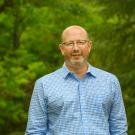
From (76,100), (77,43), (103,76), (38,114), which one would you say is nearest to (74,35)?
(77,43)

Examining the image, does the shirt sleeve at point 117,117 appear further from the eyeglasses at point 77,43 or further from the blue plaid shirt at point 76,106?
the eyeglasses at point 77,43

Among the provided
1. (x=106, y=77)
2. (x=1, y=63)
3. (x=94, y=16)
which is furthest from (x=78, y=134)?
(x=94, y=16)

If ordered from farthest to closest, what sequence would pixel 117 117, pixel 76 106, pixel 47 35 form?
pixel 47 35 < pixel 117 117 < pixel 76 106

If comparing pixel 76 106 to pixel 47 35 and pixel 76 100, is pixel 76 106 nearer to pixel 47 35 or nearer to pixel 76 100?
pixel 76 100

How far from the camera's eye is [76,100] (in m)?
4.87

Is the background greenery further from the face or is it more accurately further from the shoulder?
the face

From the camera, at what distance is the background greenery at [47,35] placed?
1370cm

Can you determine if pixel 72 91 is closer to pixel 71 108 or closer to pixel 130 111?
pixel 71 108

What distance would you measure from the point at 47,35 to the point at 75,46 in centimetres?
1270

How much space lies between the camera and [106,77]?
16.5 feet

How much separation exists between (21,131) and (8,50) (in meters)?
2.11

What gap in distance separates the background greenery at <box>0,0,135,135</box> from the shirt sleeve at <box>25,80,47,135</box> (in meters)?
8.10

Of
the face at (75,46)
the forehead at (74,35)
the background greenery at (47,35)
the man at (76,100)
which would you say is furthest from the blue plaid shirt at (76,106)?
the background greenery at (47,35)

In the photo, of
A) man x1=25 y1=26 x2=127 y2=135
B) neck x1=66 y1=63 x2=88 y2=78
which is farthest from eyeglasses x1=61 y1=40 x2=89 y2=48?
neck x1=66 y1=63 x2=88 y2=78
